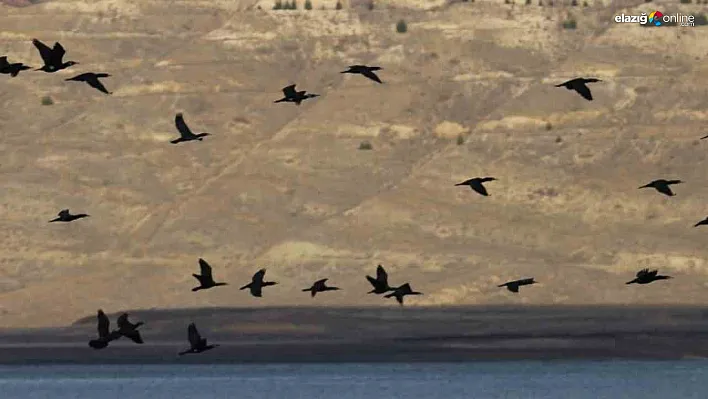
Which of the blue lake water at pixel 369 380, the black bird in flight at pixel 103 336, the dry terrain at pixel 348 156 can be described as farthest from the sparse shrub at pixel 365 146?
the black bird in flight at pixel 103 336

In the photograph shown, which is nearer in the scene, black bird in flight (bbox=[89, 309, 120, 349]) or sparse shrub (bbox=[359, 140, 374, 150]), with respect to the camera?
black bird in flight (bbox=[89, 309, 120, 349])

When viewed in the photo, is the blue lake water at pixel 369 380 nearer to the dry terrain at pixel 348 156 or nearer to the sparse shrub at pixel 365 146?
the dry terrain at pixel 348 156

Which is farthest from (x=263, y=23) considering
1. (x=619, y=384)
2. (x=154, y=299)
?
(x=619, y=384)

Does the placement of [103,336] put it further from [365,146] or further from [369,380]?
[365,146]

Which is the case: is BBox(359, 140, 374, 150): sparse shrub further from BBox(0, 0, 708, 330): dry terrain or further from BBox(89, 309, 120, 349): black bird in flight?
BBox(89, 309, 120, 349): black bird in flight

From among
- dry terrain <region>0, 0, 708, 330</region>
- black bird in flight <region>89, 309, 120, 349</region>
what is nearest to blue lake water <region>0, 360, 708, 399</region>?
dry terrain <region>0, 0, 708, 330</region>

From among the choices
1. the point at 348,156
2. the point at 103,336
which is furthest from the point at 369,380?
the point at 348,156
